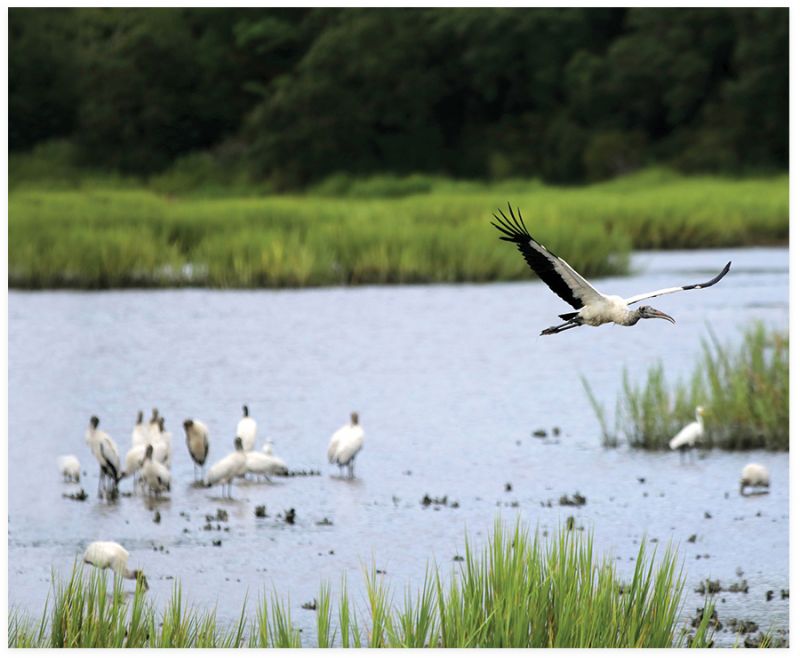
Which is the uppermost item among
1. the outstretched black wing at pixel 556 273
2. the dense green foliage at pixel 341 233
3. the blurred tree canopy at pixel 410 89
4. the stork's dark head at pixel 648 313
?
the blurred tree canopy at pixel 410 89

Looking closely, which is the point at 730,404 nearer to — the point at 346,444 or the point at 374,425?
the point at 346,444

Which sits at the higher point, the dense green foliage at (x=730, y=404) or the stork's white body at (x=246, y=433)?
the dense green foliage at (x=730, y=404)

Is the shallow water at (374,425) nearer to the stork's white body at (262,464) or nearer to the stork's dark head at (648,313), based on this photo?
the stork's white body at (262,464)

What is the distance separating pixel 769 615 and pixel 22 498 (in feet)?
16.5

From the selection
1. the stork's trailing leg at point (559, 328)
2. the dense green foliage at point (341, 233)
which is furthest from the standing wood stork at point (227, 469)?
the dense green foliage at point (341, 233)

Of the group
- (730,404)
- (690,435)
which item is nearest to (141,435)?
(690,435)

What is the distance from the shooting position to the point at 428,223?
68.9ft

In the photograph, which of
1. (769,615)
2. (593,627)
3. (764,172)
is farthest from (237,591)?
(764,172)

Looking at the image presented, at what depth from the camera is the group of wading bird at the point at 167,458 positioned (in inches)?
373

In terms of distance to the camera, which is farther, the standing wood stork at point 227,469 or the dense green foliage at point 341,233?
the dense green foliage at point 341,233

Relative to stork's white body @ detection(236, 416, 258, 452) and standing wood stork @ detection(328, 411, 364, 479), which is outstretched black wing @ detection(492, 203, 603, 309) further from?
stork's white body @ detection(236, 416, 258, 452)

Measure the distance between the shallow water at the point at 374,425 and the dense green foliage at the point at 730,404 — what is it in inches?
6.0

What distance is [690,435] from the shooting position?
10.1 m

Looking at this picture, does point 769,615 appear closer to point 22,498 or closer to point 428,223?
point 22,498
